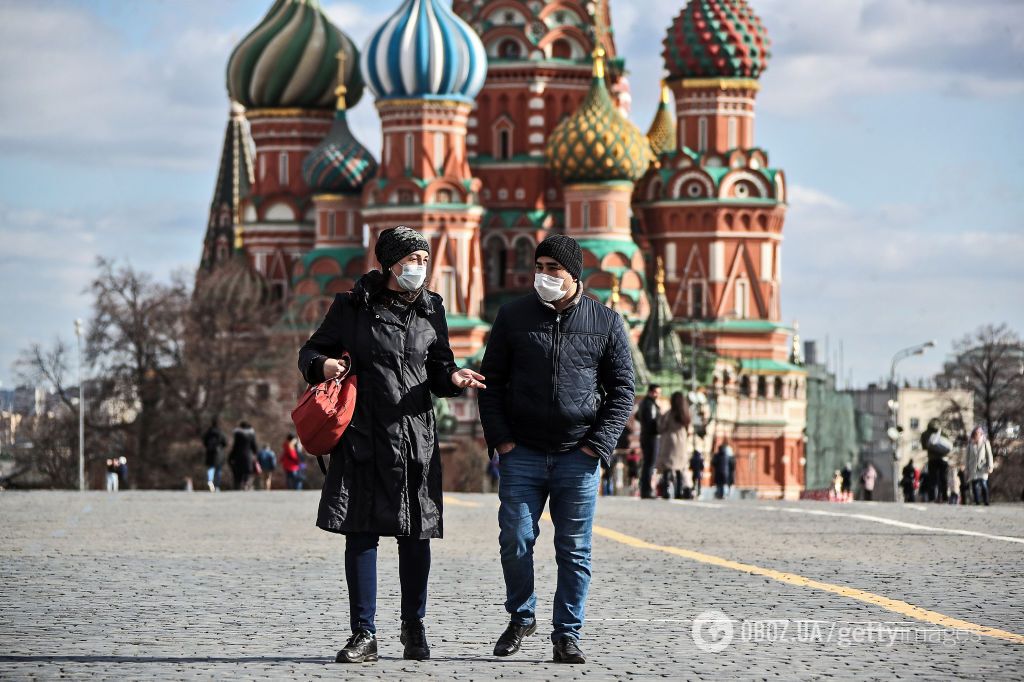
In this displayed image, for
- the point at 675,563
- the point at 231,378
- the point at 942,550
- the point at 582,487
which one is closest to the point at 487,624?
the point at 582,487

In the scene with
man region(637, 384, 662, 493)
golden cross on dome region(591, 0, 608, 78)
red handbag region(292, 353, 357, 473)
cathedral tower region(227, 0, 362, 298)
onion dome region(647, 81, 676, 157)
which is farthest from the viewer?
onion dome region(647, 81, 676, 157)

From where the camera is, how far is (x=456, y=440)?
70.8 metres

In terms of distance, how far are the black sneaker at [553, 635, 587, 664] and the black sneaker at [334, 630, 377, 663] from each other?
0.72 m

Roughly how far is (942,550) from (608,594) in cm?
393

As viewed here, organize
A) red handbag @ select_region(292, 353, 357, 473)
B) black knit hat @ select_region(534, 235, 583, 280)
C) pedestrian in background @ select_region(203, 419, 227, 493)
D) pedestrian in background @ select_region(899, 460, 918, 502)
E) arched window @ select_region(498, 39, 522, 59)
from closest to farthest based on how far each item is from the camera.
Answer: red handbag @ select_region(292, 353, 357, 473) < black knit hat @ select_region(534, 235, 583, 280) < pedestrian in background @ select_region(203, 419, 227, 493) < pedestrian in background @ select_region(899, 460, 918, 502) < arched window @ select_region(498, 39, 522, 59)

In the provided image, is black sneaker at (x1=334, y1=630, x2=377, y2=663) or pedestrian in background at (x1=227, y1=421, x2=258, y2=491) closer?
black sneaker at (x1=334, y1=630, x2=377, y2=663)

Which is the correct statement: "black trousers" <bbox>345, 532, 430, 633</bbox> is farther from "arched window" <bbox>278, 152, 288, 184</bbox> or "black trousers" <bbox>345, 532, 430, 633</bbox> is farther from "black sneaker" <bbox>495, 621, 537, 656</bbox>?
"arched window" <bbox>278, 152, 288, 184</bbox>

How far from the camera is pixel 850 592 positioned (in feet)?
44.1

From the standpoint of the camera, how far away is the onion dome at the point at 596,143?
2864 inches

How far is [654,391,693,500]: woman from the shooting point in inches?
1112

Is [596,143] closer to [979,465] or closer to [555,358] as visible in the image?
[979,465]

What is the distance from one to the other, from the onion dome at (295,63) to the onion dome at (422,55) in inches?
265

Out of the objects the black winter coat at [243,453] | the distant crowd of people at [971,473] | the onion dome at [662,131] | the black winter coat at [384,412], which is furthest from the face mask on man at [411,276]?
the onion dome at [662,131]

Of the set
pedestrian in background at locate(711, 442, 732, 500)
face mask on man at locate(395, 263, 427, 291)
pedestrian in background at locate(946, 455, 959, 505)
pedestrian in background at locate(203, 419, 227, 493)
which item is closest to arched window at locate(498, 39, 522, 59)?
pedestrian in background at locate(946, 455, 959, 505)
